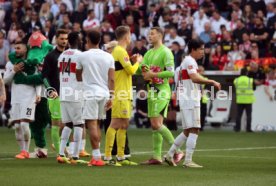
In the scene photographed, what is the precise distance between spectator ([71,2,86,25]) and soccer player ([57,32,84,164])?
60.5 ft

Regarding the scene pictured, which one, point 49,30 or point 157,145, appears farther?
point 49,30

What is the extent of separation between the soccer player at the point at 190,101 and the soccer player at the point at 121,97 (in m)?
0.86

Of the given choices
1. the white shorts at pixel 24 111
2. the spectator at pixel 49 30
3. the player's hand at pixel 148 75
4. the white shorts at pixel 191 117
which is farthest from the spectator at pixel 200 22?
the white shorts at pixel 191 117

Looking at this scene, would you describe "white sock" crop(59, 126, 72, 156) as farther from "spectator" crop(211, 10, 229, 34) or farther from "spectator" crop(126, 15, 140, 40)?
"spectator" crop(126, 15, 140, 40)

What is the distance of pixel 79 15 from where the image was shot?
3619cm

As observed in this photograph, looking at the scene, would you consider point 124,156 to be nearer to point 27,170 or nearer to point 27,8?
point 27,170

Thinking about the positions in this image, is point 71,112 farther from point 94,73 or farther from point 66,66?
point 94,73

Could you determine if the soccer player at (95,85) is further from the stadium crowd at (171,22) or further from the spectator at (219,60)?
the spectator at (219,60)

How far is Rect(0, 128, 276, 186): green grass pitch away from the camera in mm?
14094

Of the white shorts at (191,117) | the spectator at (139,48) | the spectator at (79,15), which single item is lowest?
the white shorts at (191,117)

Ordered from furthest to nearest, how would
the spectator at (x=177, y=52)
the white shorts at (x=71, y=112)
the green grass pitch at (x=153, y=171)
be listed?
the spectator at (x=177, y=52) → the white shorts at (x=71, y=112) → the green grass pitch at (x=153, y=171)

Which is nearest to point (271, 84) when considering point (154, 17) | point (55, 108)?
point (154, 17)

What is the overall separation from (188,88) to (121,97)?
3.92ft

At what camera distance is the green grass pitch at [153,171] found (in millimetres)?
14094
